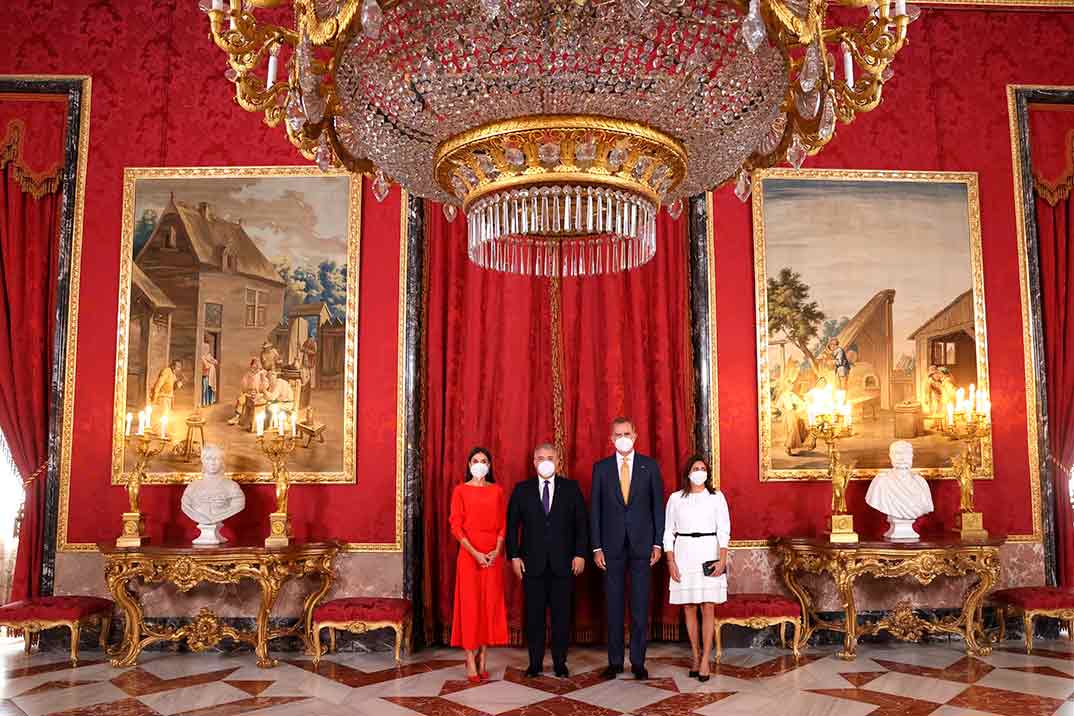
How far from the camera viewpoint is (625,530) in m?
5.37

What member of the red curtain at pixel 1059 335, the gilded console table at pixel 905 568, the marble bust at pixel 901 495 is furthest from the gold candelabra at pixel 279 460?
the red curtain at pixel 1059 335

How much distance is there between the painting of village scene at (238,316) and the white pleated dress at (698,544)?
248cm

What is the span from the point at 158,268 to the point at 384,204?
1787 mm

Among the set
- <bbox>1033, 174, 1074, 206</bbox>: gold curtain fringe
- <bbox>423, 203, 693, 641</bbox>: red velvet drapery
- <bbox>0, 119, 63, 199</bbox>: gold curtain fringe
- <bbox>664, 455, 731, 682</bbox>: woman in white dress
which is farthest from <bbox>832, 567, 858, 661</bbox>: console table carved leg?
<bbox>0, 119, 63, 199</bbox>: gold curtain fringe

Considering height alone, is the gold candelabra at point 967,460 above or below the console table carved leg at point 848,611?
above

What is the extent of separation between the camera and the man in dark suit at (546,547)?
5.29 meters

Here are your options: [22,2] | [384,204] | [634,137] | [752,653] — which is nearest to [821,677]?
[752,653]

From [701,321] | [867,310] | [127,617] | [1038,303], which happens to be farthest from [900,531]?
[127,617]

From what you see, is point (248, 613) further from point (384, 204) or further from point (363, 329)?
point (384, 204)

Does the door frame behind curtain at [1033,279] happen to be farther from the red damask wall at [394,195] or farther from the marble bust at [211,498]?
the marble bust at [211,498]

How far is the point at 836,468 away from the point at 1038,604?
1.59 meters

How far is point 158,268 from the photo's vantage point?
6285 millimetres

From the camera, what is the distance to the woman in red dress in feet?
16.7

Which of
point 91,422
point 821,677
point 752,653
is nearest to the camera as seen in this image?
point 821,677
